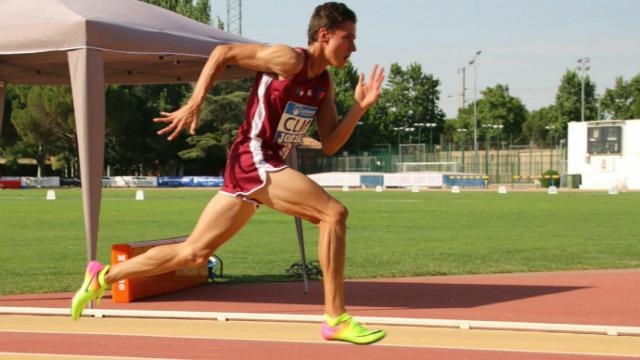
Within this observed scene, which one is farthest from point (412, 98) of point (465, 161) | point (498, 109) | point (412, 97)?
point (465, 161)

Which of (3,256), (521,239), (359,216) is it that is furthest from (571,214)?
(3,256)

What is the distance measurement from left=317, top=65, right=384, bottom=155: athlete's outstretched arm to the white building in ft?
205

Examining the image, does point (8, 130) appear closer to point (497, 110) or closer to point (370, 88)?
point (497, 110)

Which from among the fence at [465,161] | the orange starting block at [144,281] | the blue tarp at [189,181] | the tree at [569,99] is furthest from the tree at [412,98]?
the orange starting block at [144,281]

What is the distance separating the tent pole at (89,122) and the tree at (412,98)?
126278 mm

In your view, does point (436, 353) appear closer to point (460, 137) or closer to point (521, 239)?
point (521, 239)

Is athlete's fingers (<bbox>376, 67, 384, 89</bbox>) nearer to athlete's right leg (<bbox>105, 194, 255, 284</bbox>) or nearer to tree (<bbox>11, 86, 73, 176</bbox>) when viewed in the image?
athlete's right leg (<bbox>105, 194, 255, 284</bbox>)

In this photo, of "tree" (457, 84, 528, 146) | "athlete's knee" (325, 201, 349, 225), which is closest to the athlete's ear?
"athlete's knee" (325, 201, 349, 225)

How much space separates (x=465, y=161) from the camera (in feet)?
285

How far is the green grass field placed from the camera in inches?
595

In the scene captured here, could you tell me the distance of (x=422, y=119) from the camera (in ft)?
459

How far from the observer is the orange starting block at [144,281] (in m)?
10.5

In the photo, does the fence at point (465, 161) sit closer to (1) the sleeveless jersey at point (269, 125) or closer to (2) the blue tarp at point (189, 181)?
(2) the blue tarp at point (189, 181)

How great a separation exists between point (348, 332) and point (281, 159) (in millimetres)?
1235
